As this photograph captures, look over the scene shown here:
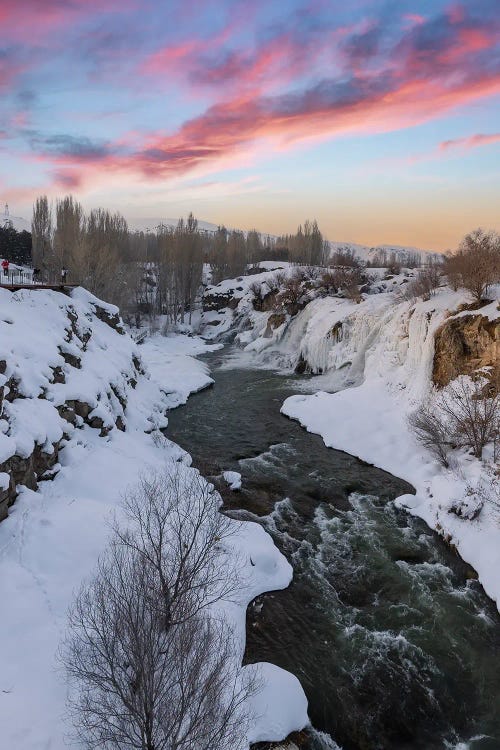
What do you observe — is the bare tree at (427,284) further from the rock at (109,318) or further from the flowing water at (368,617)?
the rock at (109,318)

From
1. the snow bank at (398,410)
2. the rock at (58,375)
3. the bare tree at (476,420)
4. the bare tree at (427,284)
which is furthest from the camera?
the bare tree at (427,284)

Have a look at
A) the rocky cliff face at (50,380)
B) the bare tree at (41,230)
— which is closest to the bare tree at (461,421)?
the rocky cliff face at (50,380)

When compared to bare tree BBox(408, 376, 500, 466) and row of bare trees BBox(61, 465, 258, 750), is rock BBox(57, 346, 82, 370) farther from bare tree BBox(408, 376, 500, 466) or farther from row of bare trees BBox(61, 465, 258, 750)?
bare tree BBox(408, 376, 500, 466)

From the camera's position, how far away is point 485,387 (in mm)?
17172

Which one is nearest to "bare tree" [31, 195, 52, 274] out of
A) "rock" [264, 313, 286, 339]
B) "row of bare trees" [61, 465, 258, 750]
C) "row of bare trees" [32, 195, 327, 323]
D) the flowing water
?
"row of bare trees" [32, 195, 327, 323]

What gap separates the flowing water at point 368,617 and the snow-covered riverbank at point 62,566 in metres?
0.62

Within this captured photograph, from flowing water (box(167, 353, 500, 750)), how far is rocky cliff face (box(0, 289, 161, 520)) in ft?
16.6

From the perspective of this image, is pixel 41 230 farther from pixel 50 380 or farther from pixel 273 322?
pixel 50 380

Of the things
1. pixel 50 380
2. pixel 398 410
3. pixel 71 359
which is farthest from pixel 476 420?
pixel 71 359

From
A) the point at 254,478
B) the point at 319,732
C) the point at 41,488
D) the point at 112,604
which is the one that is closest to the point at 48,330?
the point at 41,488

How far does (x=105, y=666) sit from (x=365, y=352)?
959 inches

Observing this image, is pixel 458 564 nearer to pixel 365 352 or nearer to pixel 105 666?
pixel 105 666

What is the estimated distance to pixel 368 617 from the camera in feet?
33.6

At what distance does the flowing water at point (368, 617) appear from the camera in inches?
314
